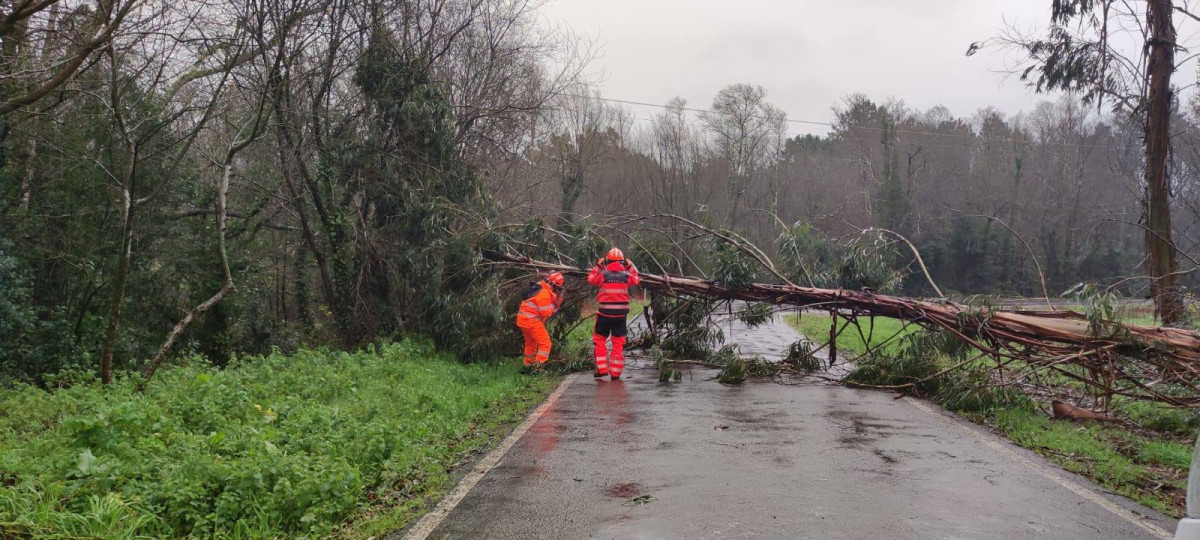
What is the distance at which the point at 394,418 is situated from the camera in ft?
25.8

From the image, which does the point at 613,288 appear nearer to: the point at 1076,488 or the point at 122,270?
the point at 1076,488

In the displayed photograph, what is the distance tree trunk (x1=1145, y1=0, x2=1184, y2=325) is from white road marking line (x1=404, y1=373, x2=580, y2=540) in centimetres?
1099

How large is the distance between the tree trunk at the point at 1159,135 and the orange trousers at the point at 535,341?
9.88 meters

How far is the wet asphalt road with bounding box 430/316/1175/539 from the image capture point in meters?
4.81

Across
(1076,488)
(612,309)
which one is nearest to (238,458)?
(1076,488)

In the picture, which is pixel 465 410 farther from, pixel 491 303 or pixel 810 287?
pixel 810 287

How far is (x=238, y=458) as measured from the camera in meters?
5.55

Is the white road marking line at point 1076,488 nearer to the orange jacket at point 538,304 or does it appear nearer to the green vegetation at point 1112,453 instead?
the green vegetation at point 1112,453

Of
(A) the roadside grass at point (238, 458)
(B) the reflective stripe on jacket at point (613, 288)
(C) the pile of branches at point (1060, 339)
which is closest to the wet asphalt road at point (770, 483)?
(A) the roadside grass at point (238, 458)

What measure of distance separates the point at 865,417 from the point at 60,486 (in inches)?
285

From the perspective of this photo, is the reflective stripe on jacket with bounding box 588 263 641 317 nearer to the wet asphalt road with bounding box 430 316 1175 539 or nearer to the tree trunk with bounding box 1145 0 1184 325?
the wet asphalt road with bounding box 430 316 1175 539

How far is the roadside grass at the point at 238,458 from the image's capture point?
459 centimetres

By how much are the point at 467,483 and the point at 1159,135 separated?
13.8 m

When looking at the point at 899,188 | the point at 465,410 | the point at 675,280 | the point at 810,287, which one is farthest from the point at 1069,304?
the point at 899,188
